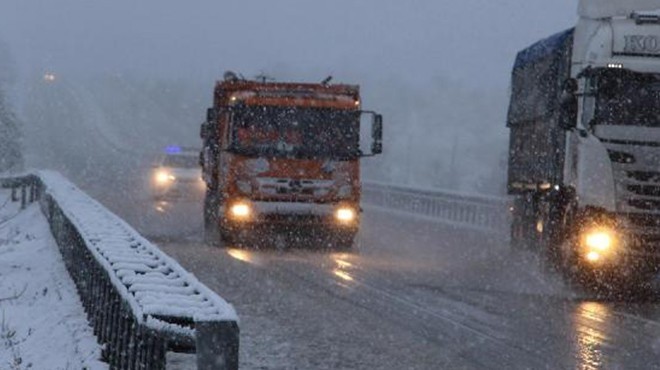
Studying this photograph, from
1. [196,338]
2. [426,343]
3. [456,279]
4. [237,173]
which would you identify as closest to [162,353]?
[196,338]

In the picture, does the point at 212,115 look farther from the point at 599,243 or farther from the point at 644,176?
the point at 644,176

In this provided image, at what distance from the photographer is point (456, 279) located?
1667cm

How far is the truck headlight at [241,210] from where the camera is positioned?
2033cm

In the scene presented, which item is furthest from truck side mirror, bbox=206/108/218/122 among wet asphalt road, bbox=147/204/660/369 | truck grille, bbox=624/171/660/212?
truck grille, bbox=624/171/660/212

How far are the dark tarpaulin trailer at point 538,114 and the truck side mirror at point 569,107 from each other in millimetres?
418

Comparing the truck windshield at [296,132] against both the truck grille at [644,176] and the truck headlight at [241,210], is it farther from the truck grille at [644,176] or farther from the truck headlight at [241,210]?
the truck grille at [644,176]

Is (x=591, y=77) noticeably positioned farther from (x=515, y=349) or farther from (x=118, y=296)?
(x=118, y=296)

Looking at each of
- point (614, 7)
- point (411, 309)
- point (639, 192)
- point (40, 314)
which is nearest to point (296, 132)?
point (614, 7)

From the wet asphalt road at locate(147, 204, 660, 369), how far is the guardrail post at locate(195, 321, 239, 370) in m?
3.36

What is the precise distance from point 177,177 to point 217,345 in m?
30.6

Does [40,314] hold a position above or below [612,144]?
below

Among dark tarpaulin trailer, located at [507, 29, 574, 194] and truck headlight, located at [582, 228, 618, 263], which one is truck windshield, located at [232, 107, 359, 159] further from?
truck headlight, located at [582, 228, 618, 263]

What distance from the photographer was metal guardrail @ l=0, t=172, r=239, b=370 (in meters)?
5.56

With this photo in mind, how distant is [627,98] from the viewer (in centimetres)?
1519
